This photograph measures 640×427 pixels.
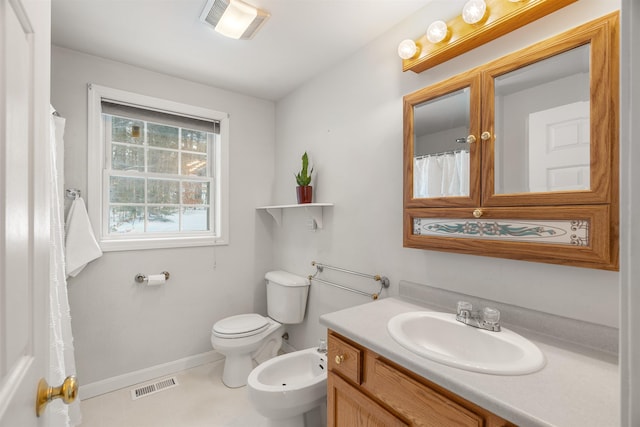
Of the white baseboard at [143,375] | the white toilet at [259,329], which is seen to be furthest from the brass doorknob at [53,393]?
the white baseboard at [143,375]

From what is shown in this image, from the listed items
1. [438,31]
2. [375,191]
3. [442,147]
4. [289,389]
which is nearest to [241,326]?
[289,389]

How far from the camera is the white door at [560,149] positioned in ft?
3.30

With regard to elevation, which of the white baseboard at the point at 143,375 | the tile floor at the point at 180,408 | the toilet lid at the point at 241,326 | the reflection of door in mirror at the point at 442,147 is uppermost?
the reflection of door in mirror at the point at 442,147

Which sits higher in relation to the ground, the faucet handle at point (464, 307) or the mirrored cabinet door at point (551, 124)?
the mirrored cabinet door at point (551, 124)

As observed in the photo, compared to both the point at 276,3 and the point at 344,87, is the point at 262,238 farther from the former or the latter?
the point at 276,3

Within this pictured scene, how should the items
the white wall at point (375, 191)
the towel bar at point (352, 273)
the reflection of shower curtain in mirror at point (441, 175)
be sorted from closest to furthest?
1. the white wall at point (375, 191)
2. the reflection of shower curtain in mirror at point (441, 175)
3. the towel bar at point (352, 273)

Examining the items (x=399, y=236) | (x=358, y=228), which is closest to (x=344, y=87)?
(x=358, y=228)

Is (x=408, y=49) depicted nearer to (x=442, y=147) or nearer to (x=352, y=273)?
(x=442, y=147)

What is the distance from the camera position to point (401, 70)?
5.53 feet

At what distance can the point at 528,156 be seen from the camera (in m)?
1.14

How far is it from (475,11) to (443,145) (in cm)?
55

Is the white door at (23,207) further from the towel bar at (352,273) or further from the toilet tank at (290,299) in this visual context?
the toilet tank at (290,299)

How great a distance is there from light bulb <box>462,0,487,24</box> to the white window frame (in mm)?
Answer: 2000

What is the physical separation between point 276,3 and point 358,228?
4.43 feet
